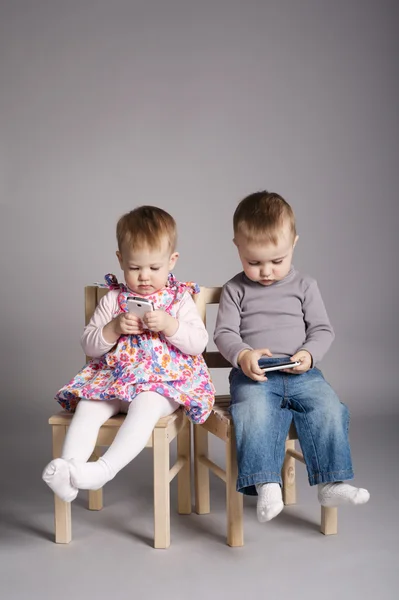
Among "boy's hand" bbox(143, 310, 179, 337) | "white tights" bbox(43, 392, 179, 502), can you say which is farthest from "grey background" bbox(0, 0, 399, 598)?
"white tights" bbox(43, 392, 179, 502)

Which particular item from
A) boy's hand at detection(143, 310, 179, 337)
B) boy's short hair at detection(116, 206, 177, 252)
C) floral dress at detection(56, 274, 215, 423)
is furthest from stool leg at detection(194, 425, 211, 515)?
boy's short hair at detection(116, 206, 177, 252)

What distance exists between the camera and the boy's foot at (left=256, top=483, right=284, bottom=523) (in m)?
2.38

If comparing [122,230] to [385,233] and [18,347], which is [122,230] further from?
[385,233]

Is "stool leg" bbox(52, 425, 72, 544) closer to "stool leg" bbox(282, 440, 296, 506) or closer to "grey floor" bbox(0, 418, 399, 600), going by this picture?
"grey floor" bbox(0, 418, 399, 600)

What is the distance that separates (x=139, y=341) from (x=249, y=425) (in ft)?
1.65

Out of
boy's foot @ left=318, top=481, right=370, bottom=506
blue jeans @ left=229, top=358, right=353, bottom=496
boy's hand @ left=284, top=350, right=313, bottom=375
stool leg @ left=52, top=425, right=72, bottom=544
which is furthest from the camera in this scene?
boy's hand @ left=284, top=350, right=313, bottom=375

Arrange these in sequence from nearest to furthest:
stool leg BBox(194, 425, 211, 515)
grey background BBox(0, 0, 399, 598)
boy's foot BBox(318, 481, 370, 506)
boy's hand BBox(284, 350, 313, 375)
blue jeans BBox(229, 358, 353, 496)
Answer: boy's foot BBox(318, 481, 370, 506) < blue jeans BBox(229, 358, 353, 496) < boy's hand BBox(284, 350, 313, 375) < stool leg BBox(194, 425, 211, 515) < grey background BBox(0, 0, 399, 598)

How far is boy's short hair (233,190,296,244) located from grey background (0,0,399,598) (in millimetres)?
1344

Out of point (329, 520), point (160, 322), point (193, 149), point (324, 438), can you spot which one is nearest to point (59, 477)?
point (160, 322)

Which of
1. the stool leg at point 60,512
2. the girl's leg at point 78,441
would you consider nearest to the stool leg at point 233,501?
the girl's leg at point 78,441

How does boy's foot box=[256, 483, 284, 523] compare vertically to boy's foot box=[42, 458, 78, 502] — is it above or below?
below

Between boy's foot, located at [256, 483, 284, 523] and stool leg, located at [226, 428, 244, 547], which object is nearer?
boy's foot, located at [256, 483, 284, 523]

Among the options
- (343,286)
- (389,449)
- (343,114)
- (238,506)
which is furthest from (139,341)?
(343,114)

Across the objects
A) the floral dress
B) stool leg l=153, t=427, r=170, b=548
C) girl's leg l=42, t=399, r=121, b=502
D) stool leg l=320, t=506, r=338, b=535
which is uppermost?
the floral dress
